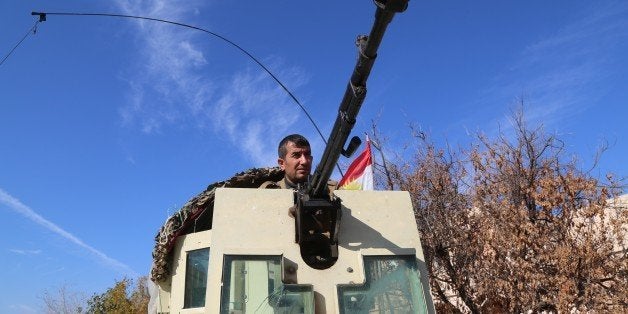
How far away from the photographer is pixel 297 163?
607 cm

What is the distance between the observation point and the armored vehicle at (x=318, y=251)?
4.36 metres

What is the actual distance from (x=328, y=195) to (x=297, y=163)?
141cm

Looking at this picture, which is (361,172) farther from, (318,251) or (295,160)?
(318,251)

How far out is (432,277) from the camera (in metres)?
12.4

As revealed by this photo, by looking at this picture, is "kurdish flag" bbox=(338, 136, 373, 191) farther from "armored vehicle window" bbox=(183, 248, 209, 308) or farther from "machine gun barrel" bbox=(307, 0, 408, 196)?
"machine gun barrel" bbox=(307, 0, 408, 196)

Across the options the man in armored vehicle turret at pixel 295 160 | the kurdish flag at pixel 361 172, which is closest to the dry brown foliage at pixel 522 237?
the kurdish flag at pixel 361 172

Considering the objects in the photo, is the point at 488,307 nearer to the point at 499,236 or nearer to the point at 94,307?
the point at 499,236

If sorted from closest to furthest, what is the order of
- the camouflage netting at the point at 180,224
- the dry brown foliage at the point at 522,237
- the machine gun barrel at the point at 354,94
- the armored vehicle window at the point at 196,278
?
the machine gun barrel at the point at 354,94, the armored vehicle window at the point at 196,278, the camouflage netting at the point at 180,224, the dry brown foliage at the point at 522,237

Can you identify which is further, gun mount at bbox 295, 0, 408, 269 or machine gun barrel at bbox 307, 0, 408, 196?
gun mount at bbox 295, 0, 408, 269

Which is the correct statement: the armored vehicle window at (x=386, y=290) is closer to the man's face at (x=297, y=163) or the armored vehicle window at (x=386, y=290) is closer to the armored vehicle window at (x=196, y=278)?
the man's face at (x=297, y=163)

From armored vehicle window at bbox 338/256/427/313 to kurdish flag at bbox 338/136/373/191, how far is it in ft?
18.7

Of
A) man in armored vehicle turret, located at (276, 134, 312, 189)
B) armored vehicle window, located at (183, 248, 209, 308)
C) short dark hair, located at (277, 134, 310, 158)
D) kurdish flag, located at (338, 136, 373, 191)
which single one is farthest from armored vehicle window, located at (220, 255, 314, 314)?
kurdish flag, located at (338, 136, 373, 191)

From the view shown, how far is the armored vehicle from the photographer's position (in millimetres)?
4359

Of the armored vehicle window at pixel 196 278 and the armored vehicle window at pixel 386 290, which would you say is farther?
the armored vehicle window at pixel 196 278
